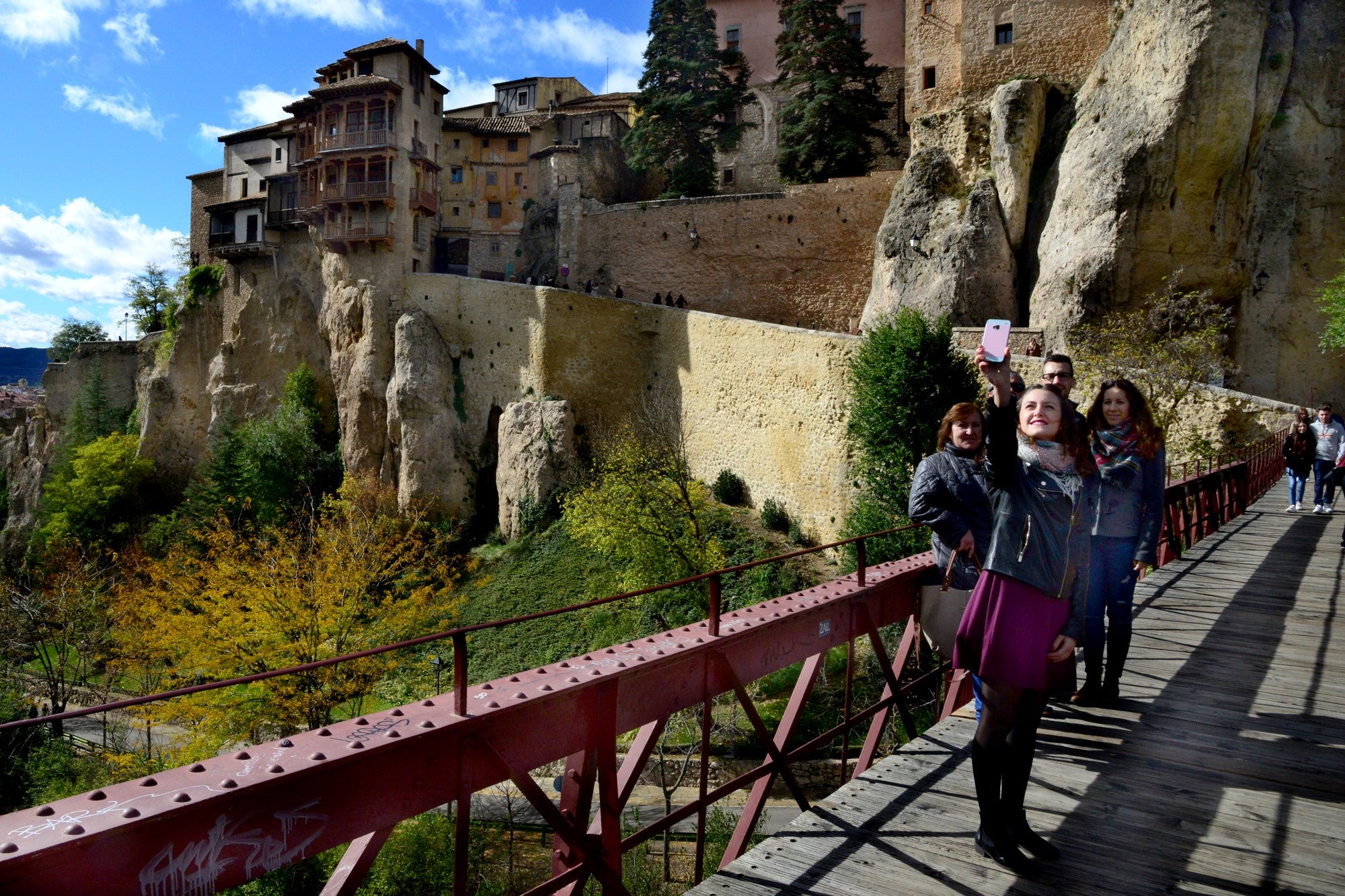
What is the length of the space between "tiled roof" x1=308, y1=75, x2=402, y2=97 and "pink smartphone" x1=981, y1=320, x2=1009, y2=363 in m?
32.6

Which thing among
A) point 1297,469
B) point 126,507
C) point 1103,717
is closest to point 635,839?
point 1103,717

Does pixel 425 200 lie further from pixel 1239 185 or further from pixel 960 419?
pixel 960 419

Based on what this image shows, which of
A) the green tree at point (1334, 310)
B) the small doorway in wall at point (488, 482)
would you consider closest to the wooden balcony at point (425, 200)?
the small doorway in wall at point (488, 482)

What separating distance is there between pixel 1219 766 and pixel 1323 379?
764 inches

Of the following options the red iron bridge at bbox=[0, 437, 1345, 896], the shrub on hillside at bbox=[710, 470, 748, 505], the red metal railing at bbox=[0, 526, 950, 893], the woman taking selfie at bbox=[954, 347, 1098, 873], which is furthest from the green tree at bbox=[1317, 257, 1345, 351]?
the red metal railing at bbox=[0, 526, 950, 893]

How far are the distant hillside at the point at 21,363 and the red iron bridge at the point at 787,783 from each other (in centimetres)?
17780

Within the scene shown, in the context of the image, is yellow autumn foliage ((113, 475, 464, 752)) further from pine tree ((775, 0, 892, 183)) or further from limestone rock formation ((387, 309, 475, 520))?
pine tree ((775, 0, 892, 183))

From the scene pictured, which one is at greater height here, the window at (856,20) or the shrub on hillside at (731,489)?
the window at (856,20)

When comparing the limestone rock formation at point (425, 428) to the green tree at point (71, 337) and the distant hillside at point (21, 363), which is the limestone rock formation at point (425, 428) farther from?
the distant hillside at point (21, 363)

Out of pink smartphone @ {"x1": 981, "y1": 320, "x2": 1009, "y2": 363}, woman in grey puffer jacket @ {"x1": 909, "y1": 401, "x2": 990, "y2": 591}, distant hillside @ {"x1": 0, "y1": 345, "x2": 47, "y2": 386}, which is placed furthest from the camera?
distant hillside @ {"x1": 0, "y1": 345, "x2": 47, "y2": 386}

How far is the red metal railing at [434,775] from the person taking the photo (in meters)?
2.26

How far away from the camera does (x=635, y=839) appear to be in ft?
11.5

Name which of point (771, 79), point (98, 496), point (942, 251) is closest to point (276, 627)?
point (942, 251)

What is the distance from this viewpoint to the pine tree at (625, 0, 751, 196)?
111 feet
